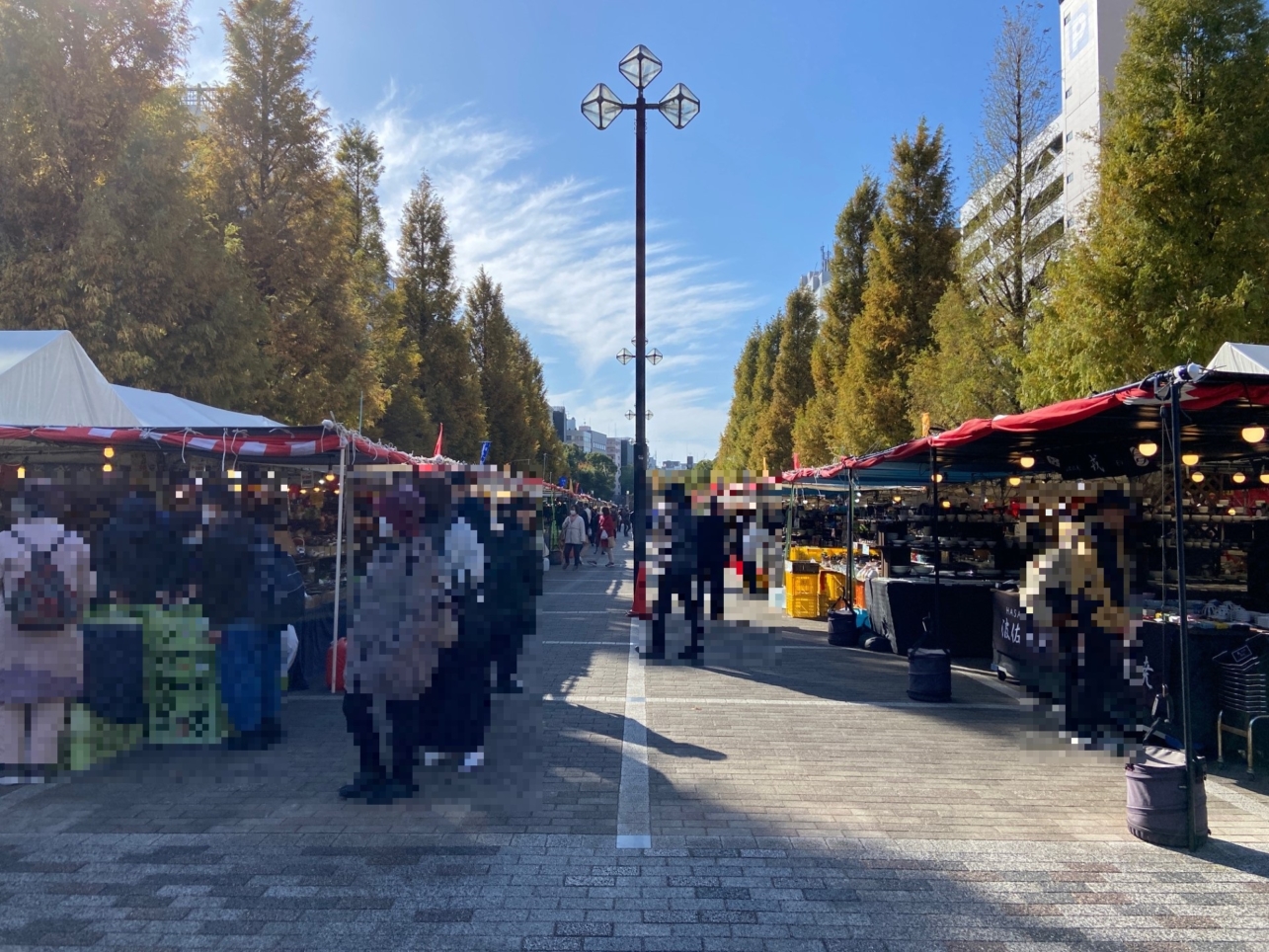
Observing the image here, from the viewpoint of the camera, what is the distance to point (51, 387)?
26.5 feet

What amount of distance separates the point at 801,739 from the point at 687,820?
76.0 inches

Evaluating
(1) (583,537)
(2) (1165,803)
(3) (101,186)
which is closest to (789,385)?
(1) (583,537)

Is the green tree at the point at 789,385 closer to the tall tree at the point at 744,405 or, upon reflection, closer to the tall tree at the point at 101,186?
the tall tree at the point at 744,405

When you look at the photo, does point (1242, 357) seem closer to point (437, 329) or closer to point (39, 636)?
point (39, 636)

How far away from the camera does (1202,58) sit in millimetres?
11500

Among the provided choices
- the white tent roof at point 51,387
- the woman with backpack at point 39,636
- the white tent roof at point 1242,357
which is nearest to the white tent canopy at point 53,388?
the white tent roof at point 51,387

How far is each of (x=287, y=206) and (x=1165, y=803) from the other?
18691mm

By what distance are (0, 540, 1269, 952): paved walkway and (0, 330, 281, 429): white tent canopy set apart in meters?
3.79

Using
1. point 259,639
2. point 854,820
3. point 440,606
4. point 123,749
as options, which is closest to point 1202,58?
point 854,820

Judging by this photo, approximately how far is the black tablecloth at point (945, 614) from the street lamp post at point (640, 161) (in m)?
3.20

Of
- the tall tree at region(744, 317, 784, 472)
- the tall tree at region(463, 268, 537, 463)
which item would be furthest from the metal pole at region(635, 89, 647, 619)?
the tall tree at region(744, 317, 784, 472)

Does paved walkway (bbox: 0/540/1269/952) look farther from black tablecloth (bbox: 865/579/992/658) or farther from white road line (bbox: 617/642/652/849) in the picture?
black tablecloth (bbox: 865/579/992/658)

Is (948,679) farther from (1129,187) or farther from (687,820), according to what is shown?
(1129,187)

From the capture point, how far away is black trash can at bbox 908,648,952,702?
7633mm
